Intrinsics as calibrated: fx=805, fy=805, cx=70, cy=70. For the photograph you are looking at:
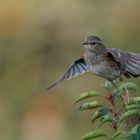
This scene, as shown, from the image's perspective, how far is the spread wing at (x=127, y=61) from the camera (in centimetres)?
577

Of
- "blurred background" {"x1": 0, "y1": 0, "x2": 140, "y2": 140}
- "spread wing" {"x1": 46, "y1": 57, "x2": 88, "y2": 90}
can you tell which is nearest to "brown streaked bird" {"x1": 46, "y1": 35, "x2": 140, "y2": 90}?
"spread wing" {"x1": 46, "y1": 57, "x2": 88, "y2": 90}

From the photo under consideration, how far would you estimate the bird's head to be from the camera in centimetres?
589

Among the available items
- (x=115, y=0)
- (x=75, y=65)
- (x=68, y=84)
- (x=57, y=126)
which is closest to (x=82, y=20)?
(x=115, y=0)

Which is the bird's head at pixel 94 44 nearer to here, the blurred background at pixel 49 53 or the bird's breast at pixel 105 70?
the bird's breast at pixel 105 70

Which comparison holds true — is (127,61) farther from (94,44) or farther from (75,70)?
(75,70)

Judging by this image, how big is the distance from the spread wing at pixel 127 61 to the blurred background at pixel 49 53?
13.8 ft

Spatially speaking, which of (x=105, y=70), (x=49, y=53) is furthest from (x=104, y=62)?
(x=49, y=53)

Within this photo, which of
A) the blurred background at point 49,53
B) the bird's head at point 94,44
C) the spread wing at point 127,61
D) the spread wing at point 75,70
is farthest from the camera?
the blurred background at point 49,53

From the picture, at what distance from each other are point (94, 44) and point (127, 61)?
277 mm

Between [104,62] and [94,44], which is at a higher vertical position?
[94,44]

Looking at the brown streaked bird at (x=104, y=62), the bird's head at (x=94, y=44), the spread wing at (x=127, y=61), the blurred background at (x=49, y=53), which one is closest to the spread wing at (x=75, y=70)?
the brown streaked bird at (x=104, y=62)

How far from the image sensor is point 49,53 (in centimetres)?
1231

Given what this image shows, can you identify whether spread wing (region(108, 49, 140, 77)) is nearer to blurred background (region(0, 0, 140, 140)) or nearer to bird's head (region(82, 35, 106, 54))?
Result: bird's head (region(82, 35, 106, 54))

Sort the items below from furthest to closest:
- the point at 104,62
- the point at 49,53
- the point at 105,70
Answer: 1. the point at 49,53
2. the point at 104,62
3. the point at 105,70
